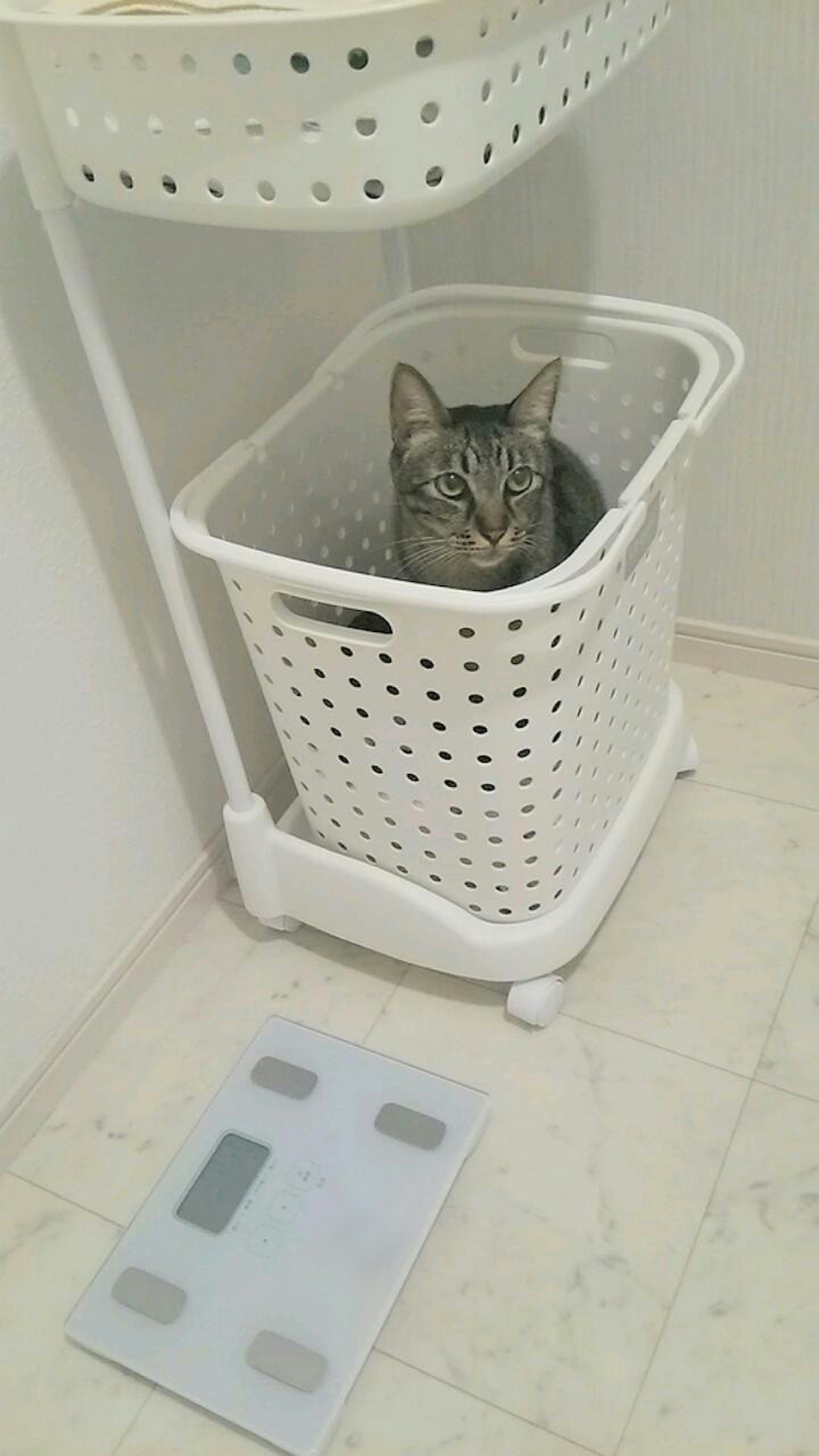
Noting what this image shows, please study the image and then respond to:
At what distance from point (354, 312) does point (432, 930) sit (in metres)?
0.68

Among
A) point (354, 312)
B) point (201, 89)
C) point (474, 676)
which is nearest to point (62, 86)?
point (201, 89)

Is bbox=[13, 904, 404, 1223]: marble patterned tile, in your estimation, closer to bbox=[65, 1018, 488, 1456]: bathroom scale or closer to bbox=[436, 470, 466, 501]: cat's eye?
bbox=[65, 1018, 488, 1456]: bathroom scale

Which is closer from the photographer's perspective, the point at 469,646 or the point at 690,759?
the point at 469,646

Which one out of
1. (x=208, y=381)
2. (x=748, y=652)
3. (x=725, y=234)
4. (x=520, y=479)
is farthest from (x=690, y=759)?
(x=208, y=381)

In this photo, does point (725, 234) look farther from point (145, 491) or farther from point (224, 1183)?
point (224, 1183)

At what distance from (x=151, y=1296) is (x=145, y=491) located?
26.1 inches

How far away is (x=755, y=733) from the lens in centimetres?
139

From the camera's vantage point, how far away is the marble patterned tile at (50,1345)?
3.01 feet

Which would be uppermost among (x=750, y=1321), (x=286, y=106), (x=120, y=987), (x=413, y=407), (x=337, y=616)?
(x=286, y=106)

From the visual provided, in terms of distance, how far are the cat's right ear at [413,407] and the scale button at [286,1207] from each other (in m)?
0.68

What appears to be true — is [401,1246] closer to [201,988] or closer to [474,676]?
[201,988]

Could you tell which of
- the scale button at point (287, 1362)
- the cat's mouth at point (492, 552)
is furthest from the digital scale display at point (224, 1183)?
the cat's mouth at point (492, 552)

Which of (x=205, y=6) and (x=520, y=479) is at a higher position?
(x=205, y=6)

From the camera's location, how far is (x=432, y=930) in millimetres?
1113
